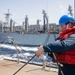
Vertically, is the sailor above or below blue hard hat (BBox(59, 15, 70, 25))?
below

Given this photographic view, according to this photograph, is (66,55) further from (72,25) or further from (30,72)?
(30,72)

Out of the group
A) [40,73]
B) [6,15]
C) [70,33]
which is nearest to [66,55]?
[70,33]

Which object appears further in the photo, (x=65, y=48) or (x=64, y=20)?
(x=64, y=20)

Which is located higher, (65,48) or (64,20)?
(64,20)

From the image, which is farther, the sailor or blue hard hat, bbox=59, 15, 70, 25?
blue hard hat, bbox=59, 15, 70, 25

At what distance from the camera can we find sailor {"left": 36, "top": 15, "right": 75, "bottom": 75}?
2.29 meters

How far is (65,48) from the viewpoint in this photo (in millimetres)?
2297

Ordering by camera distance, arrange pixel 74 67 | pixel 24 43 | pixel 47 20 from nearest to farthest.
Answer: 1. pixel 74 67
2. pixel 24 43
3. pixel 47 20

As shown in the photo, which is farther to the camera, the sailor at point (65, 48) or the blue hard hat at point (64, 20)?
the blue hard hat at point (64, 20)

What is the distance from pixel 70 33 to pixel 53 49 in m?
0.27

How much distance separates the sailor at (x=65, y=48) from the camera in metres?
2.29

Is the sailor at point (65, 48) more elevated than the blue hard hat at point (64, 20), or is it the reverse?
the blue hard hat at point (64, 20)

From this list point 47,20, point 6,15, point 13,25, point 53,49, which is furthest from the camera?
point 6,15

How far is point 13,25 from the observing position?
236 feet
